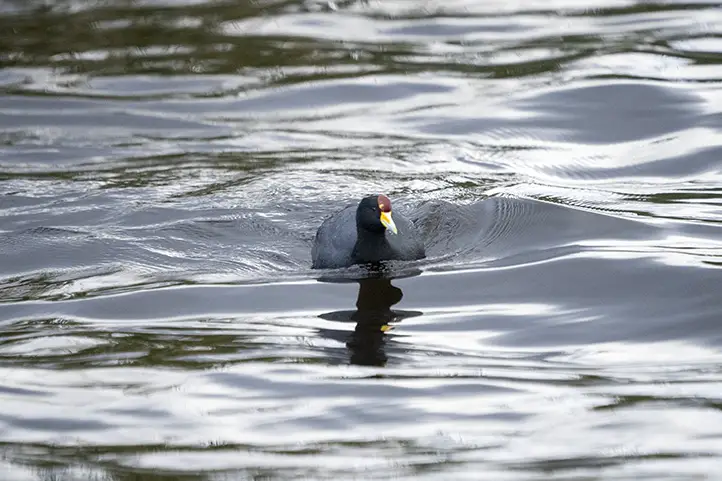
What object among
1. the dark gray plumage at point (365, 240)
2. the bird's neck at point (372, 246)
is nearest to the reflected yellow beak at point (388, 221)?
the dark gray plumage at point (365, 240)

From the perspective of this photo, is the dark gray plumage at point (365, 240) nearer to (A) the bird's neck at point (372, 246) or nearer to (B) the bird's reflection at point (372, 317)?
(A) the bird's neck at point (372, 246)

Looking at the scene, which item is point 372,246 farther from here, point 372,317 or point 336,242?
point 372,317

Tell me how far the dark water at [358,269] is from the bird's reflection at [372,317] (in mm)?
28

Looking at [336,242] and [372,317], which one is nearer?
[372,317]

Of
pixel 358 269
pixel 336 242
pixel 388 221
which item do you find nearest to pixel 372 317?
pixel 388 221

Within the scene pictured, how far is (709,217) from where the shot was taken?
31.6 ft

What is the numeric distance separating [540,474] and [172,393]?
85.1 inches

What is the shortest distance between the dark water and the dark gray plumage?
0.16m

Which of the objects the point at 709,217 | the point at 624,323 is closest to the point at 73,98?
the point at 709,217

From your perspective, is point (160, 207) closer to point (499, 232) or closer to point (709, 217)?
point (499, 232)

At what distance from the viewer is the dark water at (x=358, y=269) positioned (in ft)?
18.9

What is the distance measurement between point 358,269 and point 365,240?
22cm

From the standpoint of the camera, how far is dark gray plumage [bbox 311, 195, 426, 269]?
872 centimetres

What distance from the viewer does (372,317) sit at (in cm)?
785
